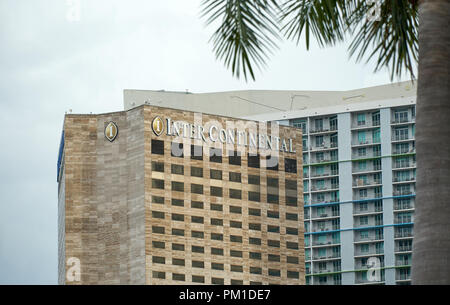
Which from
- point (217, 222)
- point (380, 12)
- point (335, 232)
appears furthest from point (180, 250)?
point (380, 12)

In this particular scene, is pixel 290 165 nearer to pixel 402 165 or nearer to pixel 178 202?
pixel 402 165

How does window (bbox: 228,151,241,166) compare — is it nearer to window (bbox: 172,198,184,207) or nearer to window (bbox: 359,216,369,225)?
window (bbox: 172,198,184,207)

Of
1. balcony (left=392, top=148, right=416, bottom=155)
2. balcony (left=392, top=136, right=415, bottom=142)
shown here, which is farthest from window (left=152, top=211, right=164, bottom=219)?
balcony (left=392, top=136, right=415, bottom=142)

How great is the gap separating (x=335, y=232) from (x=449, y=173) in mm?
170717

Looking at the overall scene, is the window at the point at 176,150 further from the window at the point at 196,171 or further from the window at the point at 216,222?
the window at the point at 216,222

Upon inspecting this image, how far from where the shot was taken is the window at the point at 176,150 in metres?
179

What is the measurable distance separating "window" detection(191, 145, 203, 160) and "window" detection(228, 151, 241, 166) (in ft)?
16.2

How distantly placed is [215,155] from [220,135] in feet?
12.2

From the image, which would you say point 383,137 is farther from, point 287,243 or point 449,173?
point 449,173

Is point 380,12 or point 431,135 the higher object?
point 380,12

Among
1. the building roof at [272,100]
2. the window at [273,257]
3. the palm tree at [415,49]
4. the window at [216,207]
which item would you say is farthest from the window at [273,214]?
the palm tree at [415,49]

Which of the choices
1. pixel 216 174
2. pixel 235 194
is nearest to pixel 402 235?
pixel 235 194

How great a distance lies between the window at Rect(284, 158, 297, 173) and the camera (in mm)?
188500
